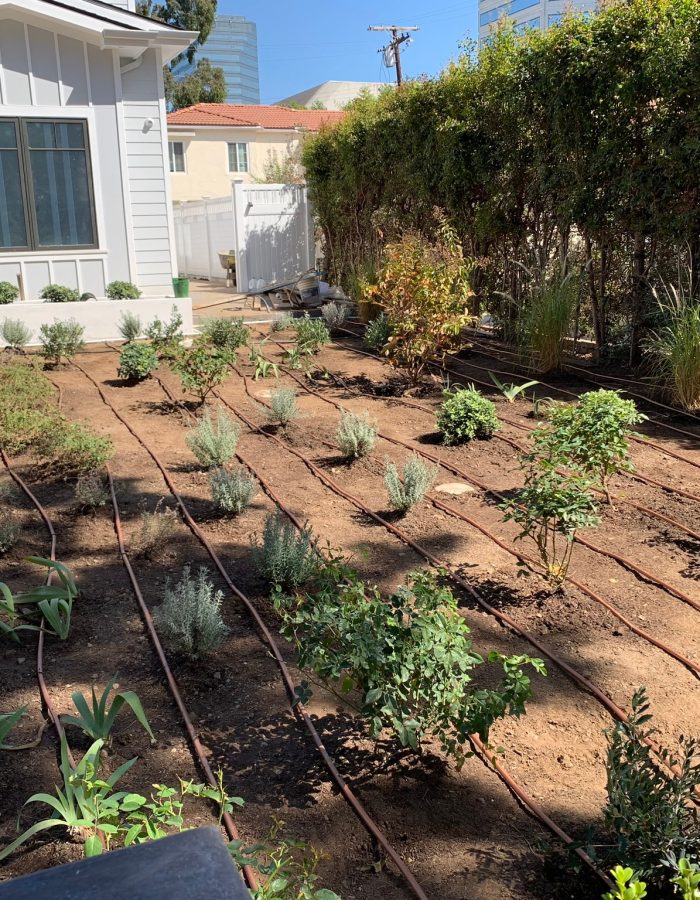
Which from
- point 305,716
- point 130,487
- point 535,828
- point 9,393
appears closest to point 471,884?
point 535,828

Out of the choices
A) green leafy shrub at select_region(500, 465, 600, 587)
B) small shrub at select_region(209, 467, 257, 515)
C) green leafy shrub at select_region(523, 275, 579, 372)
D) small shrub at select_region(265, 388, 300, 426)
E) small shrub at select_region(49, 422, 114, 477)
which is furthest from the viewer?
green leafy shrub at select_region(523, 275, 579, 372)

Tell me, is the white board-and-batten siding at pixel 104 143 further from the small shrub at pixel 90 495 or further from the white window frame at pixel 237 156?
the white window frame at pixel 237 156

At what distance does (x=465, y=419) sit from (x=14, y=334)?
5.89m

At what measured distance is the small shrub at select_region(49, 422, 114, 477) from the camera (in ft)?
17.1

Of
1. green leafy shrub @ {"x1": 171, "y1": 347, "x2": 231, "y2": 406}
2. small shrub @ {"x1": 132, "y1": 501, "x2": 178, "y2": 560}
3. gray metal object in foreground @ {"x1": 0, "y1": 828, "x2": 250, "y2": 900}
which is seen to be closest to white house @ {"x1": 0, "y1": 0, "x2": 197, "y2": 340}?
green leafy shrub @ {"x1": 171, "y1": 347, "x2": 231, "y2": 406}

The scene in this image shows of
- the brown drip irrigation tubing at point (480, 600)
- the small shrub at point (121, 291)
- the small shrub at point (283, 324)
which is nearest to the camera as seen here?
the brown drip irrigation tubing at point (480, 600)

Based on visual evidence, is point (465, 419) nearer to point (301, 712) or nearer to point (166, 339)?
point (301, 712)

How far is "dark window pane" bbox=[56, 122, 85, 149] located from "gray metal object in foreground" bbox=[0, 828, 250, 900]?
36.7 feet

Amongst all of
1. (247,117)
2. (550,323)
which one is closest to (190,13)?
(247,117)

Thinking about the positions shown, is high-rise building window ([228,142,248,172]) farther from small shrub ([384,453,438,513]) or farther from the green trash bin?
small shrub ([384,453,438,513])

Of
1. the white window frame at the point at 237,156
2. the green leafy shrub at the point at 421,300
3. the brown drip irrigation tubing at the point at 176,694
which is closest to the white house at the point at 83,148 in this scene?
the green leafy shrub at the point at 421,300

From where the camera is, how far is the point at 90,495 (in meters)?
4.58

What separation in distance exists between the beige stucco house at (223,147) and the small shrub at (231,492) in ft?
82.3

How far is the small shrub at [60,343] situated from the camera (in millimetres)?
8570
